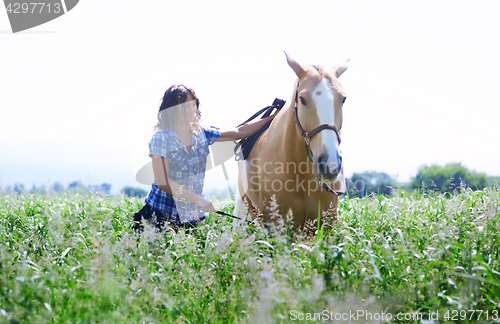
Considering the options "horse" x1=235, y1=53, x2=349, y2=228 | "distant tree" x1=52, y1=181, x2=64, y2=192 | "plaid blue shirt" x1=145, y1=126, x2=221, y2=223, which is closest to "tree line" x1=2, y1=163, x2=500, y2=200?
"distant tree" x1=52, y1=181, x2=64, y2=192

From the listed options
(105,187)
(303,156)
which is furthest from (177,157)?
(105,187)

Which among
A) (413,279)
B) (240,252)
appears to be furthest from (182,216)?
(413,279)

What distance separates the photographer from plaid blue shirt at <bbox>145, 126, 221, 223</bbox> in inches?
132

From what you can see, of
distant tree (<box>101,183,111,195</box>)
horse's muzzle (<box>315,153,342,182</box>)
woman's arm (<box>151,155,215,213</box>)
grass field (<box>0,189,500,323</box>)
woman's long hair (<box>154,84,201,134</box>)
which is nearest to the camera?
grass field (<box>0,189,500,323</box>)

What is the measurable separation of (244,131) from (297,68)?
1347 mm

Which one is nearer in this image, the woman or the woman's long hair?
the woman

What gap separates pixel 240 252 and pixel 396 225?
6.27ft

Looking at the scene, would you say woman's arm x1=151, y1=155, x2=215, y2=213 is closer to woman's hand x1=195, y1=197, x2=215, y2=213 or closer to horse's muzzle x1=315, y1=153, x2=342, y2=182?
woman's hand x1=195, y1=197, x2=215, y2=213

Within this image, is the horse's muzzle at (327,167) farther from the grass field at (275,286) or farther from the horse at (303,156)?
the grass field at (275,286)

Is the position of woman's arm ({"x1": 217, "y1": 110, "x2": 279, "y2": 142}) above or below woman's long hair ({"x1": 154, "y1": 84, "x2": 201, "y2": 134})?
below

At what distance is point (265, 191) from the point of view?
3.54m

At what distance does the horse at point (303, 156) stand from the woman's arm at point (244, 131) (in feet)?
0.80

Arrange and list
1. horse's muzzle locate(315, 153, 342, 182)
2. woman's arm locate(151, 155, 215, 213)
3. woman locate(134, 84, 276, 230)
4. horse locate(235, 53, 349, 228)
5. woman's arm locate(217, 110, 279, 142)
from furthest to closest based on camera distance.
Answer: woman's arm locate(217, 110, 279, 142)
woman locate(134, 84, 276, 230)
woman's arm locate(151, 155, 215, 213)
horse locate(235, 53, 349, 228)
horse's muzzle locate(315, 153, 342, 182)

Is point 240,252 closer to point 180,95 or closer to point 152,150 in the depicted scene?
point 152,150
